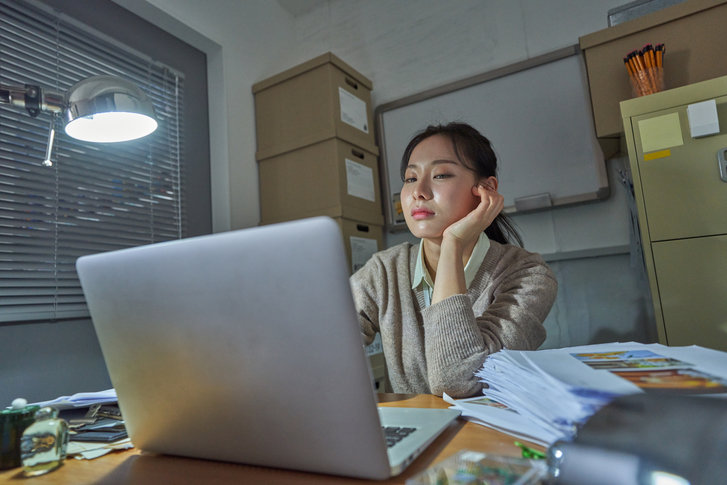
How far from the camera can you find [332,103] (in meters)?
1.97

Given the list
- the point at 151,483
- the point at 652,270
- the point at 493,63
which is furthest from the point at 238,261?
the point at 493,63

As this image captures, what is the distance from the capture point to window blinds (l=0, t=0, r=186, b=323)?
1333 millimetres

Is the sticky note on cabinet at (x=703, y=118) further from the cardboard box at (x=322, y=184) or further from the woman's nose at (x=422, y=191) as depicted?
the cardboard box at (x=322, y=184)

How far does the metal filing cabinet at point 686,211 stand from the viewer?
1213 millimetres

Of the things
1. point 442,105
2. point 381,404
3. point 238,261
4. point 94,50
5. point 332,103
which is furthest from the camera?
point 442,105

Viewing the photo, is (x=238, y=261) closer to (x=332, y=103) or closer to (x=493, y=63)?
(x=332, y=103)

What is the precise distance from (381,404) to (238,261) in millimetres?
427

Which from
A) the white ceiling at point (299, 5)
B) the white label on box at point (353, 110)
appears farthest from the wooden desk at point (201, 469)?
the white ceiling at point (299, 5)

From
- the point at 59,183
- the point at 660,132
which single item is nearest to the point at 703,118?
the point at 660,132

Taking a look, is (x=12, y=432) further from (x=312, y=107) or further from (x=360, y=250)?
(x=312, y=107)

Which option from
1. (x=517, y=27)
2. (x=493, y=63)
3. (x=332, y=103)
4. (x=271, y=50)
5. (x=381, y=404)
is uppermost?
(x=271, y=50)

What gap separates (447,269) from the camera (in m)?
0.92

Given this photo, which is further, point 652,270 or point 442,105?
point 442,105

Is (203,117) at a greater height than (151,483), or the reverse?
(203,117)
